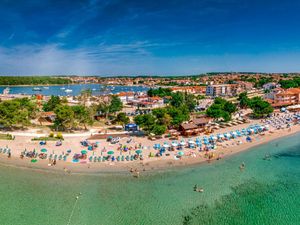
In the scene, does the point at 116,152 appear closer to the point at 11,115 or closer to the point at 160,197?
the point at 160,197

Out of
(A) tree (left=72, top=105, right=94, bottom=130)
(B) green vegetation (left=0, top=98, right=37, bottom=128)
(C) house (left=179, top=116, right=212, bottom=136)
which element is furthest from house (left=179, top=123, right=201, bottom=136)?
(B) green vegetation (left=0, top=98, right=37, bottom=128)

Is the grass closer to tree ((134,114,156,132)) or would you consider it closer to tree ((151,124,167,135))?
tree ((134,114,156,132))

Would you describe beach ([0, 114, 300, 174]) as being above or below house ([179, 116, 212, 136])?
below

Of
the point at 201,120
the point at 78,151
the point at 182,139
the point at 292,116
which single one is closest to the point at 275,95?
the point at 292,116

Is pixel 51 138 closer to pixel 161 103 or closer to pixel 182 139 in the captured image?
pixel 182 139

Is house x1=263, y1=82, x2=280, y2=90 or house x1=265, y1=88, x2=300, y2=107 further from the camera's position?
house x1=263, y1=82, x2=280, y2=90
